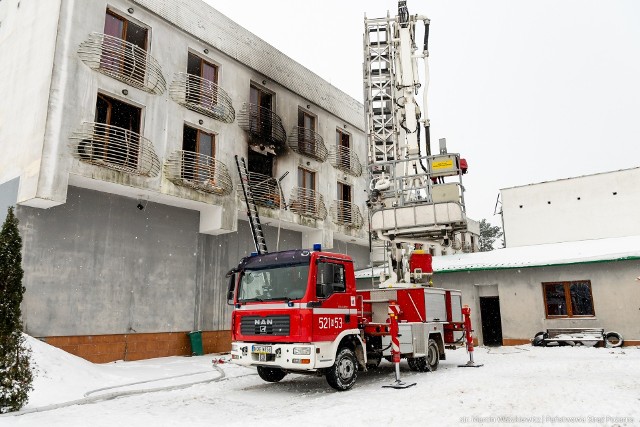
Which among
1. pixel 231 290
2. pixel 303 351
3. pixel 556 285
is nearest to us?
pixel 303 351

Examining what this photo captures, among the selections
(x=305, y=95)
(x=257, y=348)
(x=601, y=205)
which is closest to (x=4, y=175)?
(x=257, y=348)

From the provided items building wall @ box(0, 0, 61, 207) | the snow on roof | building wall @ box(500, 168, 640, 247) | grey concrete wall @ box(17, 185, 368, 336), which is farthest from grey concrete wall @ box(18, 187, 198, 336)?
building wall @ box(500, 168, 640, 247)

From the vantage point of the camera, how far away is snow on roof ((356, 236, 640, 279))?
19516mm

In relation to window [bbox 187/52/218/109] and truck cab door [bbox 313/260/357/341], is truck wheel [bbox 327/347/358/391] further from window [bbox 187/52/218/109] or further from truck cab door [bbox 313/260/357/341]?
window [bbox 187/52/218/109]

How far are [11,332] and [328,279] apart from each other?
6011 millimetres

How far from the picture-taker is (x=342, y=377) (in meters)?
10.1

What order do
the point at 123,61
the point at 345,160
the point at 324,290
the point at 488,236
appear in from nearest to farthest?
the point at 324,290, the point at 123,61, the point at 345,160, the point at 488,236

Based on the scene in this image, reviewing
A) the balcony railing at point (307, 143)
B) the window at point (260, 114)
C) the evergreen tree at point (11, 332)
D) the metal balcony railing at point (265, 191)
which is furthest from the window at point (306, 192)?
the evergreen tree at point (11, 332)

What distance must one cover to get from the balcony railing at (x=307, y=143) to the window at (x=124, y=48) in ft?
27.6

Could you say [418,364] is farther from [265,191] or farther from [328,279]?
[265,191]

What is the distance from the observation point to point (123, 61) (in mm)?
16531

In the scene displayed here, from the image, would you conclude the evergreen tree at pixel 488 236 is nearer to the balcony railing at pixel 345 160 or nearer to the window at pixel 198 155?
the balcony railing at pixel 345 160

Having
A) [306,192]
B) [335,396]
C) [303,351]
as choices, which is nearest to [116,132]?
[306,192]

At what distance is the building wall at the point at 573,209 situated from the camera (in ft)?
102
